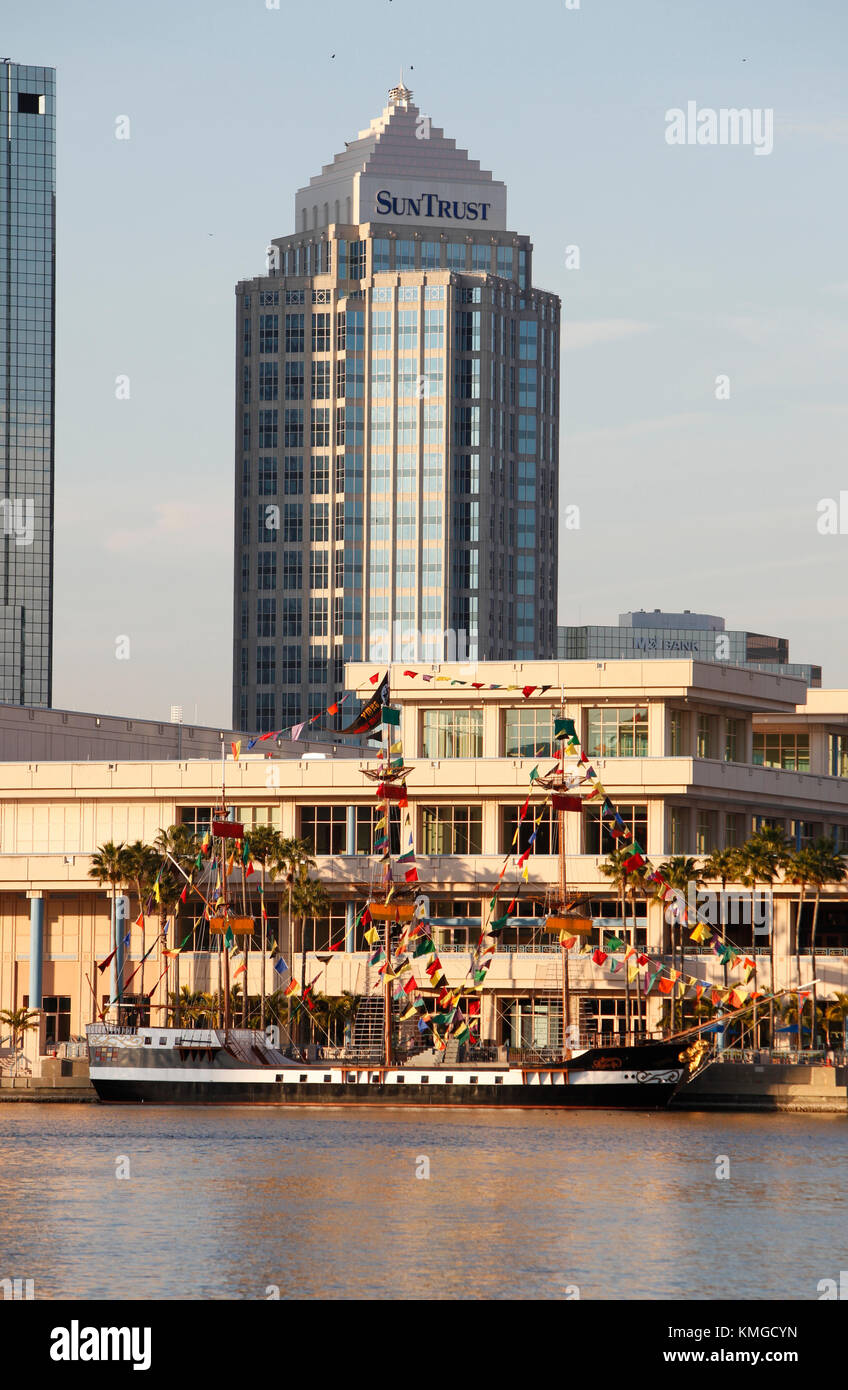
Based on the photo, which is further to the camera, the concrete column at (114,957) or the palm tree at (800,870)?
the concrete column at (114,957)

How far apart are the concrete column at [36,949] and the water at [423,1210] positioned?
4183 centimetres

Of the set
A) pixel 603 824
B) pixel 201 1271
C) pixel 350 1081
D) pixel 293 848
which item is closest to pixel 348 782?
pixel 293 848

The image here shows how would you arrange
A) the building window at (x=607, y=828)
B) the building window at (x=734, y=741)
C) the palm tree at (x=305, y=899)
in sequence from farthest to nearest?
1. the building window at (x=734, y=741)
2. the palm tree at (x=305, y=899)
3. the building window at (x=607, y=828)

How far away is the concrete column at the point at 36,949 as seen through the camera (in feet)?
512

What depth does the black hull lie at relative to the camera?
12638 cm

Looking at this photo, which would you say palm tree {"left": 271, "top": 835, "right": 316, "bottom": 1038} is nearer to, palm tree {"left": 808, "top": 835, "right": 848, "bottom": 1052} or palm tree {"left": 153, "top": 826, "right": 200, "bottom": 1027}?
palm tree {"left": 153, "top": 826, "right": 200, "bottom": 1027}

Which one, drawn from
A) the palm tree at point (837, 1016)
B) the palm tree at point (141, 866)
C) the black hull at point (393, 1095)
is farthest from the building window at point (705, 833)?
the palm tree at point (141, 866)

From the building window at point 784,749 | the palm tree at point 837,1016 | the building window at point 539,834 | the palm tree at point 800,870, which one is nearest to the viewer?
the palm tree at point 837,1016

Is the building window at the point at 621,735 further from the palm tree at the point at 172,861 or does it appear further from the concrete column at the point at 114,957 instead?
the concrete column at the point at 114,957

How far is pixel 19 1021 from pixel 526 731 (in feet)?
115

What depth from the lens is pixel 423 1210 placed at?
79.2 meters

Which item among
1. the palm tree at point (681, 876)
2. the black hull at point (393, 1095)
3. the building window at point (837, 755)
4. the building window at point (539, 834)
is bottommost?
the black hull at point (393, 1095)

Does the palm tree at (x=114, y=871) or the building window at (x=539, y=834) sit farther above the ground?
the building window at (x=539, y=834)

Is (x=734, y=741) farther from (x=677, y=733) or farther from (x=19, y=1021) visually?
(x=19, y=1021)
